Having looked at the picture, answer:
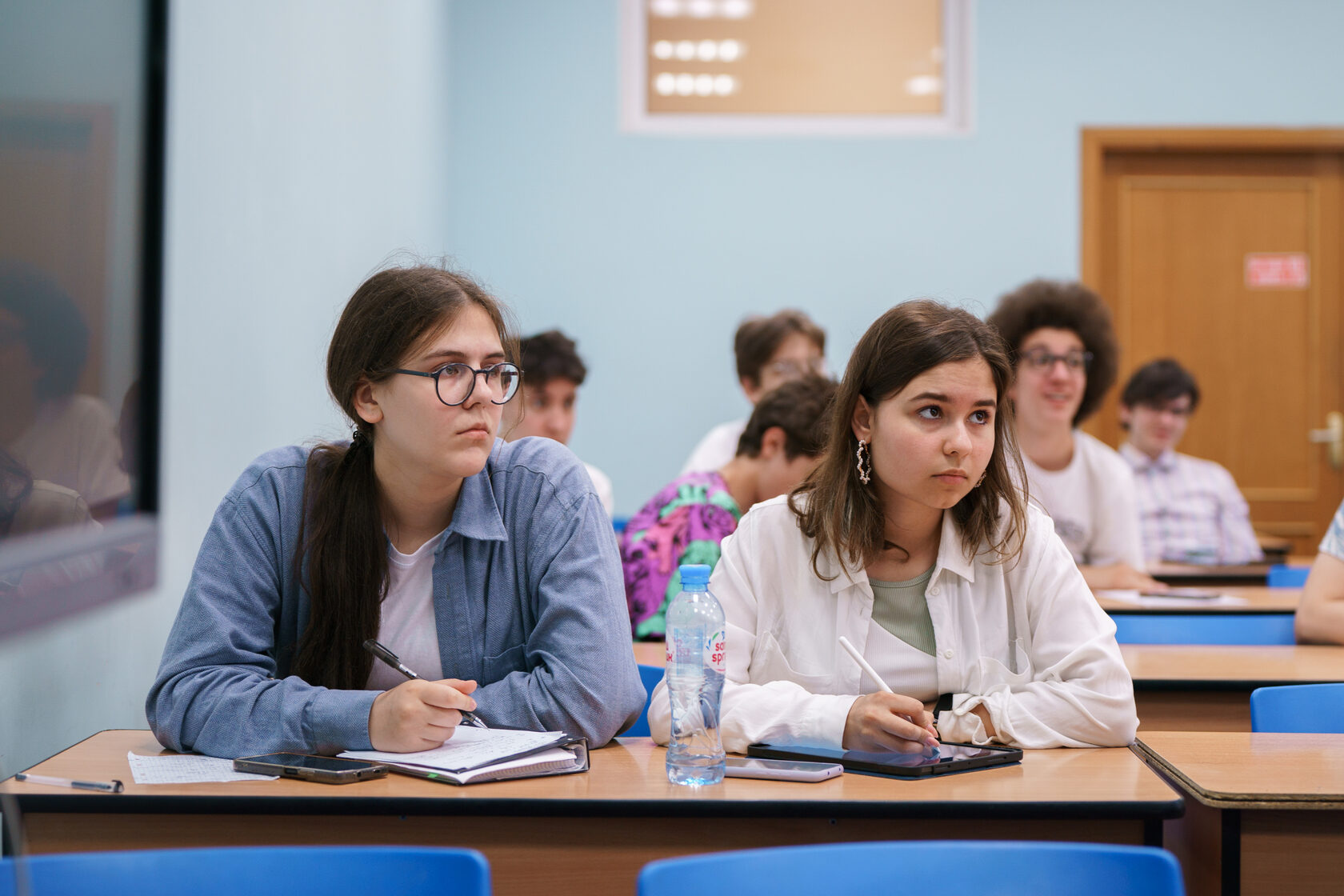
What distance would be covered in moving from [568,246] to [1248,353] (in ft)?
10.8

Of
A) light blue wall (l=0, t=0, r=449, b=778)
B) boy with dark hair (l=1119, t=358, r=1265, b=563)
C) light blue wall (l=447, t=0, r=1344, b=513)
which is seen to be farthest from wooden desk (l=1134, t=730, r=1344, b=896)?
light blue wall (l=447, t=0, r=1344, b=513)

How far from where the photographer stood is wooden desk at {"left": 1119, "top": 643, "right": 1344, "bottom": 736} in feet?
6.99

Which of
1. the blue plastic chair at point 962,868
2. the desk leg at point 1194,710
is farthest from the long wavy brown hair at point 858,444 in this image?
the blue plastic chair at point 962,868

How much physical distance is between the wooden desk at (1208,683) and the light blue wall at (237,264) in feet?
5.53

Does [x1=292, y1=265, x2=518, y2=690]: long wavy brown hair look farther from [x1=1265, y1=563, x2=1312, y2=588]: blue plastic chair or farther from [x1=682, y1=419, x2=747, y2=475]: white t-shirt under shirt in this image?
[x1=1265, y1=563, x2=1312, y2=588]: blue plastic chair

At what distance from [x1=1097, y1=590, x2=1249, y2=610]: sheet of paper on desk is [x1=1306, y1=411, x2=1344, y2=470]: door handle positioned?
2997mm

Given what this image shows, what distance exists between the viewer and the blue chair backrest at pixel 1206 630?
266cm

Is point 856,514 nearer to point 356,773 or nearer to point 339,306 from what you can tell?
point 356,773

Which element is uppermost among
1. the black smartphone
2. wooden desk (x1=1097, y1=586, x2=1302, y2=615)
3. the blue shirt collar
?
the blue shirt collar

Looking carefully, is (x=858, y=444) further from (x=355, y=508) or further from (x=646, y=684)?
(x=355, y=508)

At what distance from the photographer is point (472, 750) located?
153 cm

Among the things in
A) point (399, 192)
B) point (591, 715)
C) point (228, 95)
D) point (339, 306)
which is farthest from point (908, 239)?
point (591, 715)

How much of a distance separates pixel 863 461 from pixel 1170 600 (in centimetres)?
147

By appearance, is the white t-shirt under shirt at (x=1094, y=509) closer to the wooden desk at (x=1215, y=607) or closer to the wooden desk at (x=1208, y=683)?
the wooden desk at (x=1215, y=607)
